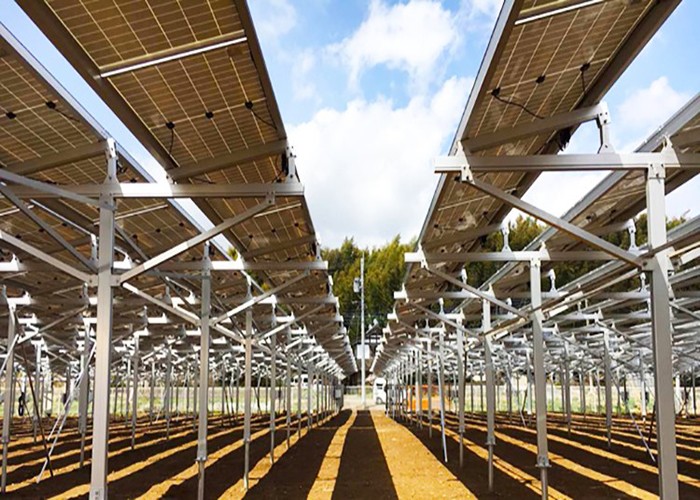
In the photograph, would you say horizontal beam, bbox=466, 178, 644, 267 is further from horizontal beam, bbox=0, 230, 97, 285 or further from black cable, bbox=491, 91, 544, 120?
horizontal beam, bbox=0, 230, 97, 285

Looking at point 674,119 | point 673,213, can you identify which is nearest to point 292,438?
point 674,119

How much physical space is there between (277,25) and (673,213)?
4753 centimetres

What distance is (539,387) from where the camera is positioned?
11938 mm

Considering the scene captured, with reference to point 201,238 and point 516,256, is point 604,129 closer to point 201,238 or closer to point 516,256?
point 201,238

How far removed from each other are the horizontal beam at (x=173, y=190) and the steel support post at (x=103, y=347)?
0.35 feet

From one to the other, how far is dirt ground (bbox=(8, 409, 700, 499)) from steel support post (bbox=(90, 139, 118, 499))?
5930 mm

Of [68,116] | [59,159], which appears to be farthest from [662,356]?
[59,159]

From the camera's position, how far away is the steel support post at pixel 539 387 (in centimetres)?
1142

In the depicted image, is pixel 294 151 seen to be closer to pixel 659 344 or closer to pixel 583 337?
pixel 659 344

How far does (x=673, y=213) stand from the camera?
2008 inches

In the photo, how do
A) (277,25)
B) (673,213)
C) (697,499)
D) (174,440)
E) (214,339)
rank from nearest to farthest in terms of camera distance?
(277,25) < (697,499) < (174,440) < (214,339) < (673,213)

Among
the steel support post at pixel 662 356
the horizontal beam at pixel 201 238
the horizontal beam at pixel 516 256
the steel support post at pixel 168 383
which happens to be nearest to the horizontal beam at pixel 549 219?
the steel support post at pixel 662 356

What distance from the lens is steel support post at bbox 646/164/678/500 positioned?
7.20m

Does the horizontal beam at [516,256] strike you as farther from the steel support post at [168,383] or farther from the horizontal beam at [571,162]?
the steel support post at [168,383]
